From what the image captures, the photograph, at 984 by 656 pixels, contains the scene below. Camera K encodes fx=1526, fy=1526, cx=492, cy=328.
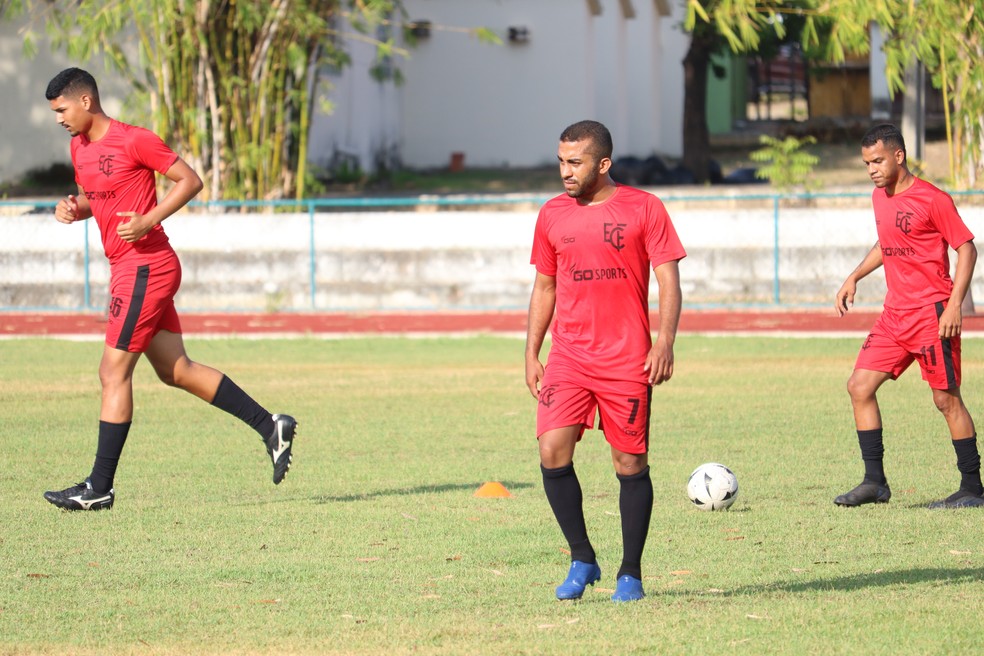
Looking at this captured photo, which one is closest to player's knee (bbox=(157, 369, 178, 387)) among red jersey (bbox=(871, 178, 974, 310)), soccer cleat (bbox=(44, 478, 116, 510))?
soccer cleat (bbox=(44, 478, 116, 510))

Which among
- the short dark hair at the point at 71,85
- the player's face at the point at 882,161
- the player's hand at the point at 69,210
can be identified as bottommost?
the player's hand at the point at 69,210

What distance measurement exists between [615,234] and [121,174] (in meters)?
3.39

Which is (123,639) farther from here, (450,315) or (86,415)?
(450,315)

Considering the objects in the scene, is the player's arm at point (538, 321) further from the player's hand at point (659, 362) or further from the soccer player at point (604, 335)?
the player's hand at point (659, 362)

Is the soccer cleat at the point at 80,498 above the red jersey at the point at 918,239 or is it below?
below

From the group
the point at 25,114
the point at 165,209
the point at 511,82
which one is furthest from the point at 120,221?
the point at 511,82

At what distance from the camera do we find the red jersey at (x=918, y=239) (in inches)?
320

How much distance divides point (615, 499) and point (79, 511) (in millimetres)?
2847

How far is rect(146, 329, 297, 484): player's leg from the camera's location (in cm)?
830

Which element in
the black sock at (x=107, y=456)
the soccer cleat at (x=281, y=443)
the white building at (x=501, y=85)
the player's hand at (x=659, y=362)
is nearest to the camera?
the player's hand at (x=659, y=362)

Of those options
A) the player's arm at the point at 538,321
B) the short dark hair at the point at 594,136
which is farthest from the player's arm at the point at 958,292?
the short dark hair at the point at 594,136

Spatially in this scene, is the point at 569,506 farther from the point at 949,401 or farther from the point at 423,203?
the point at 423,203

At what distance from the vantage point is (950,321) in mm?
8031

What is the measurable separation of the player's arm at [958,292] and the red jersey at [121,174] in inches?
164
